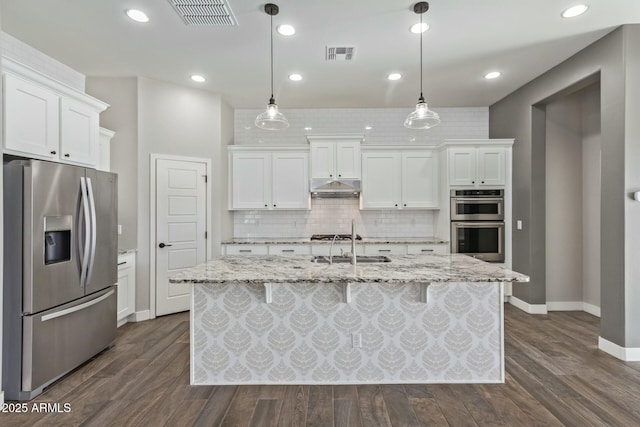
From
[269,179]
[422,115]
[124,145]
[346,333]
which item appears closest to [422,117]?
[422,115]

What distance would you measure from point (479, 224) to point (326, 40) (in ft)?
10.6

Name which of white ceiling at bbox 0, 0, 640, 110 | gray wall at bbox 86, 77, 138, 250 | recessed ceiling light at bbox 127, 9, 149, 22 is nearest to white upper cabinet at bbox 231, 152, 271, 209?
white ceiling at bbox 0, 0, 640, 110

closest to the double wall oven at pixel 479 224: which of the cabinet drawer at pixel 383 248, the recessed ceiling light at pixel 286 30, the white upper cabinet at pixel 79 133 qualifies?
the cabinet drawer at pixel 383 248

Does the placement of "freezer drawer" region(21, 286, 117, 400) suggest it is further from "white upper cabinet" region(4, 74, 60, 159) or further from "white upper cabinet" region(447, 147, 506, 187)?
"white upper cabinet" region(447, 147, 506, 187)

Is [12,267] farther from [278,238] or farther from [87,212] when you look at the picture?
[278,238]

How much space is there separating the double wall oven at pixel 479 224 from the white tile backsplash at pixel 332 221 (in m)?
0.63

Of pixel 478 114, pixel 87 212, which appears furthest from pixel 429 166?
pixel 87 212

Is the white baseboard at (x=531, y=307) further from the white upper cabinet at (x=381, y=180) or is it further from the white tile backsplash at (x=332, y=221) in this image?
the white upper cabinet at (x=381, y=180)

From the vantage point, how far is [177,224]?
428 centimetres

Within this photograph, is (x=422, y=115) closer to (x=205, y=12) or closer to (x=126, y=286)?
(x=205, y=12)

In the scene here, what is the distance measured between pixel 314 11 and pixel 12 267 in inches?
119

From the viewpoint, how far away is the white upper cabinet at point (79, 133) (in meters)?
2.89

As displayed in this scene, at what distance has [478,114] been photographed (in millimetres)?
5340

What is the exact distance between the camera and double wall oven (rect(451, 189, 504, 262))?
4641mm
